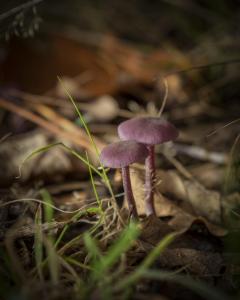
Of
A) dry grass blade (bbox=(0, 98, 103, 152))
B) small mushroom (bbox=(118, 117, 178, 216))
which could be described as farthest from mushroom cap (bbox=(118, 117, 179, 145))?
dry grass blade (bbox=(0, 98, 103, 152))

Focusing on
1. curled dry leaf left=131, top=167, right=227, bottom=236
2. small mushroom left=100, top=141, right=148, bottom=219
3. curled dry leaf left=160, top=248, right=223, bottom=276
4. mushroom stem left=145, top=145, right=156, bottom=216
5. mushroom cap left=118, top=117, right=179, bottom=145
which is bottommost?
curled dry leaf left=131, top=167, right=227, bottom=236

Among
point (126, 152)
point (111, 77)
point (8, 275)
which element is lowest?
point (111, 77)

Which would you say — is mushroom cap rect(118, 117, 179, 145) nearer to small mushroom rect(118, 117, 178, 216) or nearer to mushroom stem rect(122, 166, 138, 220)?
small mushroom rect(118, 117, 178, 216)

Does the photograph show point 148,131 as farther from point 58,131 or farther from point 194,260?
point 58,131

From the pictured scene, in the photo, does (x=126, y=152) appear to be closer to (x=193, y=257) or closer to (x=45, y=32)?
(x=193, y=257)

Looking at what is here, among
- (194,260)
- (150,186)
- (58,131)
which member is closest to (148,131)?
(150,186)

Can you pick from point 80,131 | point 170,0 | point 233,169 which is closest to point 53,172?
point 80,131
